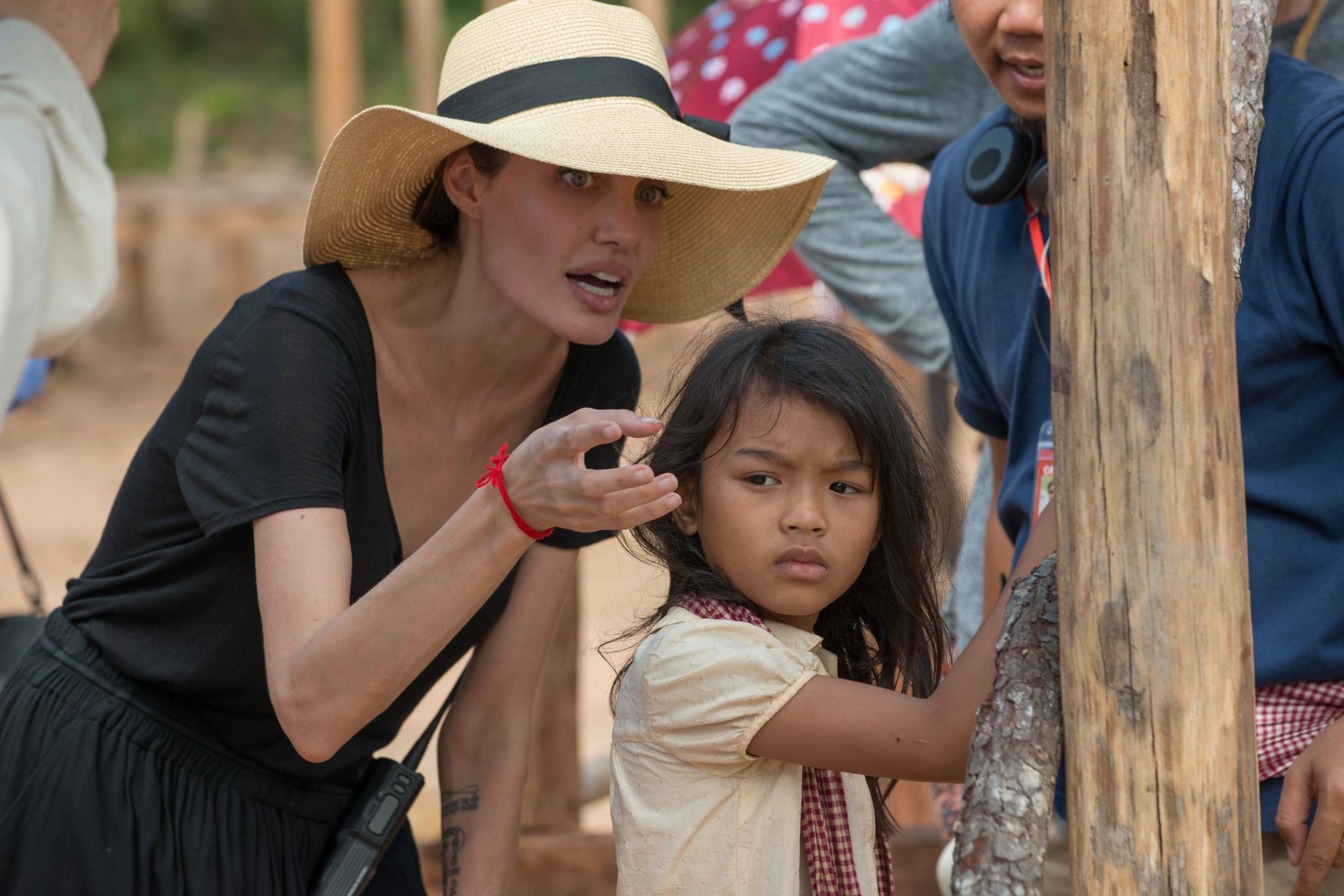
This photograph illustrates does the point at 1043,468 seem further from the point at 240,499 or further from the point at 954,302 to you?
the point at 240,499

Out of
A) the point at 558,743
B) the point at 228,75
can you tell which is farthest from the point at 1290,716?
the point at 228,75

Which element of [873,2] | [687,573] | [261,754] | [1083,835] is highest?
[873,2]

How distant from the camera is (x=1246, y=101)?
1697 millimetres

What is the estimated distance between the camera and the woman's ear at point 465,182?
216 cm

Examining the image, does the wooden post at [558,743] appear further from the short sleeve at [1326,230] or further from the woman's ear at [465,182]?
the short sleeve at [1326,230]

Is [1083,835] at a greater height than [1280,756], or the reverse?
[1280,756]

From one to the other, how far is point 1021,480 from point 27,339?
1.44 m

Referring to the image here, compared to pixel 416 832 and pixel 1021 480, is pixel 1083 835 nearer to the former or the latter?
pixel 1021 480

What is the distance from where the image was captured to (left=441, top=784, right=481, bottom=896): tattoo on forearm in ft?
7.89

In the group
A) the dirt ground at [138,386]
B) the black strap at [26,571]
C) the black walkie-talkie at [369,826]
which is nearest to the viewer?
the black walkie-talkie at [369,826]

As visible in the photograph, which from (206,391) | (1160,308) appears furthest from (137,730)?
(1160,308)

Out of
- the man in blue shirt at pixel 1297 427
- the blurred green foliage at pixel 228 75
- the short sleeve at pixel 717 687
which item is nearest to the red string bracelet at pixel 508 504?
the short sleeve at pixel 717 687

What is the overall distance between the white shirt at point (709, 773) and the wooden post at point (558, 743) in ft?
7.43

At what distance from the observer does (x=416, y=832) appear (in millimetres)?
4516
